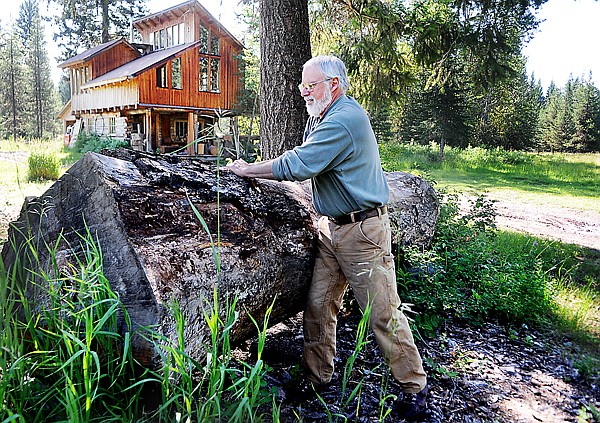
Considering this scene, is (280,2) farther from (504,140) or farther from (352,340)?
(504,140)

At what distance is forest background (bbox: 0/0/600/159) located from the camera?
835 cm

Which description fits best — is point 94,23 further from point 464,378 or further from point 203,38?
point 464,378

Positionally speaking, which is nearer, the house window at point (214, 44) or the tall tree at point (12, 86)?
the house window at point (214, 44)

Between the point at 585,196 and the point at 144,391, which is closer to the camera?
the point at 144,391

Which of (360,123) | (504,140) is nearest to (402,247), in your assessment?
(360,123)

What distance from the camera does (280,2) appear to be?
19.5 feet

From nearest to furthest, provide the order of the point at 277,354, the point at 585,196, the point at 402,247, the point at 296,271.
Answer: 1. the point at 296,271
2. the point at 277,354
3. the point at 402,247
4. the point at 585,196

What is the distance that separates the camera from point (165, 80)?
73.1 ft

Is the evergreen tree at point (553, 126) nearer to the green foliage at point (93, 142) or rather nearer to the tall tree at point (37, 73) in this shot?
the green foliage at point (93, 142)

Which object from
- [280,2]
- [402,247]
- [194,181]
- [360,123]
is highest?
[280,2]

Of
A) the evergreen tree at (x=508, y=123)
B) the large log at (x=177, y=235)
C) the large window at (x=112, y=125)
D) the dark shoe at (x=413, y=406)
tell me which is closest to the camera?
the large log at (x=177, y=235)

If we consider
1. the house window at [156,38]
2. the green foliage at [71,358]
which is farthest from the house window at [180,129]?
the green foliage at [71,358]

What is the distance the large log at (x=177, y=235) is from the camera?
2.50m

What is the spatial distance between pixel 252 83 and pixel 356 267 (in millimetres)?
21157
